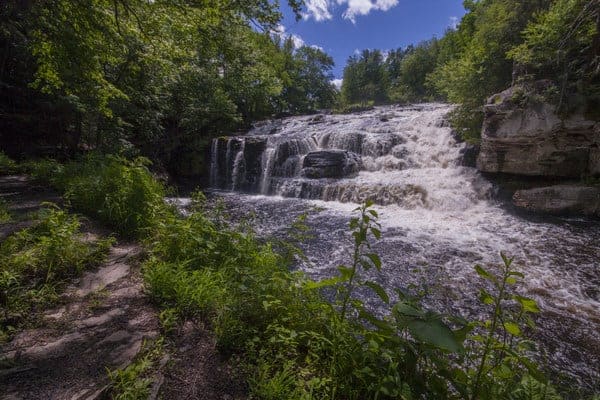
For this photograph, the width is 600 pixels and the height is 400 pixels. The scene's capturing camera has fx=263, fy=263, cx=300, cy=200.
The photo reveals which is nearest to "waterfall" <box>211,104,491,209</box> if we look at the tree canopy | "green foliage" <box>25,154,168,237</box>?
the tree canopy

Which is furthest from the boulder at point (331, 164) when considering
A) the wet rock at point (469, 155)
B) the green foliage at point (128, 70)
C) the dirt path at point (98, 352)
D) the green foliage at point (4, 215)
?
the dirt path at point (98, 352)

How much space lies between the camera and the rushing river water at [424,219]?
435 cm

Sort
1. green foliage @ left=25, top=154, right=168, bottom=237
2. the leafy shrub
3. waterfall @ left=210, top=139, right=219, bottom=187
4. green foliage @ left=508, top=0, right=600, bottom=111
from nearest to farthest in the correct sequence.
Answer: green foliage @ left=25, top=154, right=168, bottom=237 < the leafy shrub < green foliage @ left=508, top=0, right=600, bottom=111 < waterfall @ left=210, top=139, right=219, bottom=187

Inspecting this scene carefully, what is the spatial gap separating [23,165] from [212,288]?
28.7ft

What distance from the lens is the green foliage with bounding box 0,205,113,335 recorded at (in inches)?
90.0

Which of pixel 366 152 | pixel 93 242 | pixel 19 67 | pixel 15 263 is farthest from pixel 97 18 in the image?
pixel 366 152

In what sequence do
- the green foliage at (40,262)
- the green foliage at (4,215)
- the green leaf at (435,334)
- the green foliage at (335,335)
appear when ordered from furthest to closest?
the green foliage at (4,215)
the green foliage at (40,262)
the green foliage at (335,335)
the green leaf at (435,334)

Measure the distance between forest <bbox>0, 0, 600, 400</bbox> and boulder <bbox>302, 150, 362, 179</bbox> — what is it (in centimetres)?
24

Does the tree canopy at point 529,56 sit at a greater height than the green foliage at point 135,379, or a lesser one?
greater

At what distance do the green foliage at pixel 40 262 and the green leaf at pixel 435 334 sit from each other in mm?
2980

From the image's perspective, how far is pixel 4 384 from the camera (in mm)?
1659

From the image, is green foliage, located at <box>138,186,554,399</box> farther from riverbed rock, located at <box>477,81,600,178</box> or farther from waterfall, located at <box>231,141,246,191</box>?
waterfall, located at <box>231,141,246,191</box>

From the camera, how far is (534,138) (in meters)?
8.58

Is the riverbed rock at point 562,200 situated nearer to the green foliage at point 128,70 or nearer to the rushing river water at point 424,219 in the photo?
the rushing river water at point 424,219
